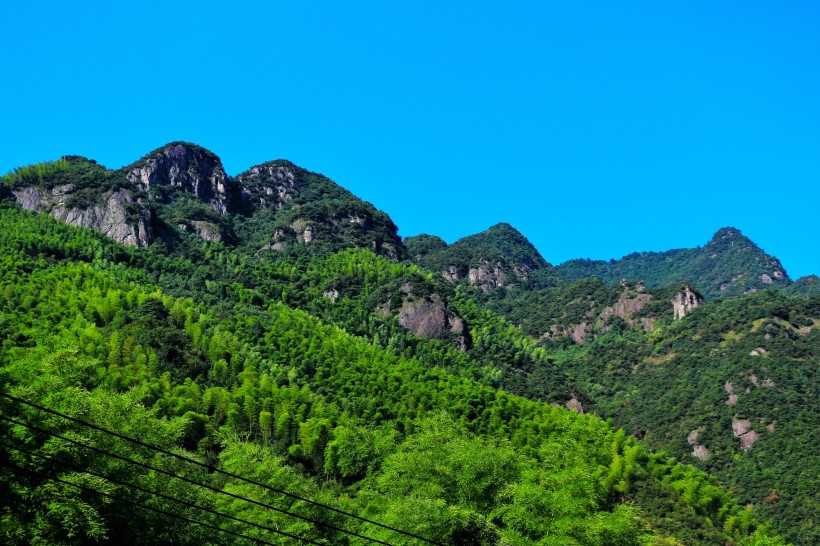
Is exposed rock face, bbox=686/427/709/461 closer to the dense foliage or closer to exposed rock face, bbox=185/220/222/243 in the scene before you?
the dense foliage

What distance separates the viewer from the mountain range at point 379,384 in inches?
1700

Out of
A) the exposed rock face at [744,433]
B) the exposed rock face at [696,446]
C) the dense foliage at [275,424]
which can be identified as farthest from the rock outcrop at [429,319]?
the exposed rock face at [744,433]

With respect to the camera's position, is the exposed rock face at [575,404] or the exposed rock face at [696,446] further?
the exposed rock face at [575,404]

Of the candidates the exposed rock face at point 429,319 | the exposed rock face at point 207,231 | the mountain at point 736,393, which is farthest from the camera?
the exposed rock face at point 207,231

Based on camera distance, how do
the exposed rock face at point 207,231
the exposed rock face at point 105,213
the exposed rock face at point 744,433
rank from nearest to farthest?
1. the exposed rock face at point 744,433
2. the exposed rock face at point 105,213
3. the exposed rock face at point 207,231

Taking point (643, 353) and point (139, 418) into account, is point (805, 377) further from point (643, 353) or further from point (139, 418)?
point (139, 418)

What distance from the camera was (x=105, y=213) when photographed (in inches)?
6294

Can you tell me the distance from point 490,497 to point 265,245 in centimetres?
15169

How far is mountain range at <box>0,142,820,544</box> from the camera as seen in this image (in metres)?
43.2

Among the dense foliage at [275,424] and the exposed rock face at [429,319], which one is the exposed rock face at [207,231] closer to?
the dense foliage at [275,424]

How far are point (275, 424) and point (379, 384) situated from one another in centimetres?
2548

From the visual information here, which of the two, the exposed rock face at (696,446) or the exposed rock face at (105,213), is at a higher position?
the exposed rock face at (105,213)

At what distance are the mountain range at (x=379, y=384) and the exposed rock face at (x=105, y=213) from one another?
51 cm

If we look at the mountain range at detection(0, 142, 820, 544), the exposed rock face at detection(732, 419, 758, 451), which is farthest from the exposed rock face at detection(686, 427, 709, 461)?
the exposed rock face at detection(732, 419, 758, 451)
